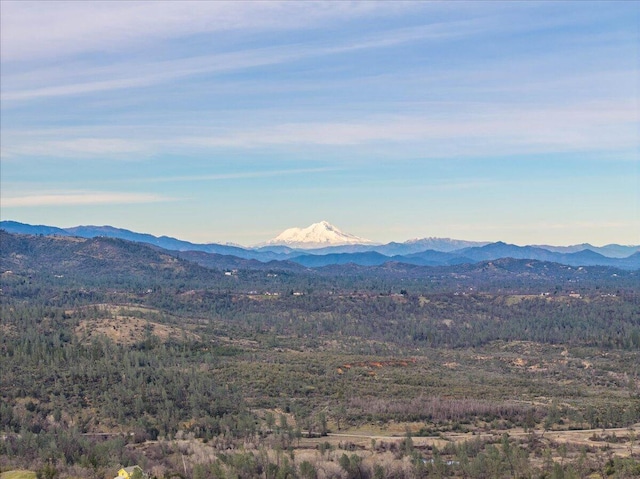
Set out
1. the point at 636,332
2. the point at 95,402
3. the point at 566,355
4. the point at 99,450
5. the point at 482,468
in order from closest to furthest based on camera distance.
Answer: the point at 482,468
the point at 99,450
the point at 95,402
the point at 566,355
the point at 636,332

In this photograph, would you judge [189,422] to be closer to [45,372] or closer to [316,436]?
[316,436]

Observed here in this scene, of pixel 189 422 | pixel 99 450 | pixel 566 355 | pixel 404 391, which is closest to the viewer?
pixel 99 450

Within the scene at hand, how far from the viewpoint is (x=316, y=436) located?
90312 mm


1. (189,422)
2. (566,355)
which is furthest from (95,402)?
(566,355)

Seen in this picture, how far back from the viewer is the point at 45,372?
115 meters

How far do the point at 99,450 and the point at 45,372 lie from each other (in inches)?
1665

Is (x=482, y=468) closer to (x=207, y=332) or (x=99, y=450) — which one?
(x=99, y=450)

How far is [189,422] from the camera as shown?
96.2 meters

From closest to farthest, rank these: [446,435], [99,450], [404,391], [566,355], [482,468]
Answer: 1. [482,468]
2. [99,450]
3. [446,435]
4. [404,391]
5. [566,355]

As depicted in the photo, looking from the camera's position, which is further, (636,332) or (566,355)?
(636,332)

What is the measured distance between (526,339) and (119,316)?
9987 cm

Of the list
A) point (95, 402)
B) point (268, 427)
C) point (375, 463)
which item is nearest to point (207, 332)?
point (95, 402)

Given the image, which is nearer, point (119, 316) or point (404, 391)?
point (404, 391)

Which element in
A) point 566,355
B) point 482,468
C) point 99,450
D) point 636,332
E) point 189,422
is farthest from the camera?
point 636,332
